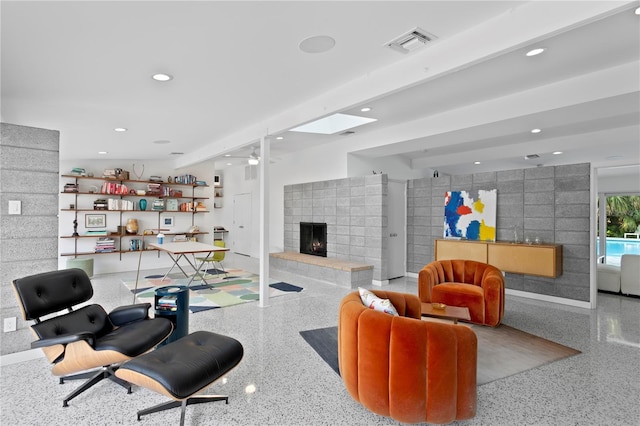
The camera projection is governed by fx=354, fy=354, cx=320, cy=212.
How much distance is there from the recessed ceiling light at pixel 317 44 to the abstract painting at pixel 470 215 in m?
4.69

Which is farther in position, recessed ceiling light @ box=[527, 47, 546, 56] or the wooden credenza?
the wooden credenza

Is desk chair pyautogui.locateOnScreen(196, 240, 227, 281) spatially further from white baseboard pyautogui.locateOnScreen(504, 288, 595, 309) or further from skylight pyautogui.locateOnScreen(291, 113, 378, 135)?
white baseboard pyautogui.locateOnScreen(504, 288, 595, 309)

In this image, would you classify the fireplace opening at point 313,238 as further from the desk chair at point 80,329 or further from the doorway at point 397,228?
the desk chair at point 80,329

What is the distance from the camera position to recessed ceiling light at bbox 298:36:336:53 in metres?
2.69

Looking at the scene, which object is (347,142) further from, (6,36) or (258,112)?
(6,36)

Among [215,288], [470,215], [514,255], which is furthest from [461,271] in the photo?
[215,288]

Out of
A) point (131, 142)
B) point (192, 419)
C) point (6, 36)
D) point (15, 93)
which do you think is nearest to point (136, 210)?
point (131, 142)

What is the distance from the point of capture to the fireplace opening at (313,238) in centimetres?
787

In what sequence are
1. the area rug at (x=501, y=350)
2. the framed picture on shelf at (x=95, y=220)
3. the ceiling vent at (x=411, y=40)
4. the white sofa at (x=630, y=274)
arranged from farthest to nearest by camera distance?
the framed picture on shelf at (x=95, y=220) → the white sofa at (x=630, y=274) → the area rug at (x=501, y=350) → the ceiling vent at (x=411, y=40)

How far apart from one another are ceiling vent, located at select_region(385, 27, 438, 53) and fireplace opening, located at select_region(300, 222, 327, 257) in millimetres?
5240

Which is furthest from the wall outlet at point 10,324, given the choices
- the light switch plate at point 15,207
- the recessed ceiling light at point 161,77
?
the recessed ceiling light at point 161,77

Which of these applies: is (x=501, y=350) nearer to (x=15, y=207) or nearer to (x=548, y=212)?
(x=548, y=212)

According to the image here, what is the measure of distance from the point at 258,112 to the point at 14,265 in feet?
9.97

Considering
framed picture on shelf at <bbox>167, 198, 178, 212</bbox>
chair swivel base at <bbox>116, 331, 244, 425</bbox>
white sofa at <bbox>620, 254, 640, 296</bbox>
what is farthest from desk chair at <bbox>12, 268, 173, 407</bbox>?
white sofa at <bbox>620, 254, 640, 296</bbox>
